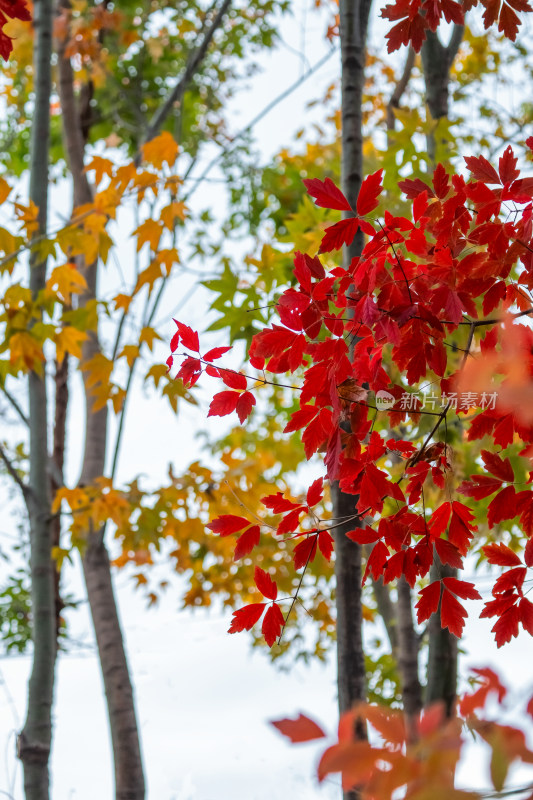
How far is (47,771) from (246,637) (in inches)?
77.1

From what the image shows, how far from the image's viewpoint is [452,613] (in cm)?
72

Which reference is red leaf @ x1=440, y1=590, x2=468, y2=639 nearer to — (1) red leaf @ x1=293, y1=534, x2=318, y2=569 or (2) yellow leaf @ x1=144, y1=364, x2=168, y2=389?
(1) red leaf @ x1=293, y1=534, x2=318, y2=569

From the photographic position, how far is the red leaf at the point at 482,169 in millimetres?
704

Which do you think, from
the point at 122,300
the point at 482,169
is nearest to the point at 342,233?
the point at 482,169

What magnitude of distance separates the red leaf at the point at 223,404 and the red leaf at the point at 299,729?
0.43 m

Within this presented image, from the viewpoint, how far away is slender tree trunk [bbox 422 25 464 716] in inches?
45.9

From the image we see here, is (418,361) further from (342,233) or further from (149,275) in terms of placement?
(149,275)

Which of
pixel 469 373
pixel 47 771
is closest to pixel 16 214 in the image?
pixel 47 771

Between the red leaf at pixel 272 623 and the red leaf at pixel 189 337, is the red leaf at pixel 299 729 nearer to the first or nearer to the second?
the red leaf at pixel 272 623

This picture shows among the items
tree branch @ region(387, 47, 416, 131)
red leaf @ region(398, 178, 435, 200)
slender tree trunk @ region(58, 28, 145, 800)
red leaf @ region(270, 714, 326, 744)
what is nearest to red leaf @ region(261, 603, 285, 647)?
red leaf @ region(270, 714, 326, 744)

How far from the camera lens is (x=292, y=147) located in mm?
3613

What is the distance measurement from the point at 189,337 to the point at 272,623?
0.33 metres

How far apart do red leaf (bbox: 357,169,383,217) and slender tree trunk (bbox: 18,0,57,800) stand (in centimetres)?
96

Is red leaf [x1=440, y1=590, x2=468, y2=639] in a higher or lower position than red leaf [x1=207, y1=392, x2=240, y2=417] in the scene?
lower
